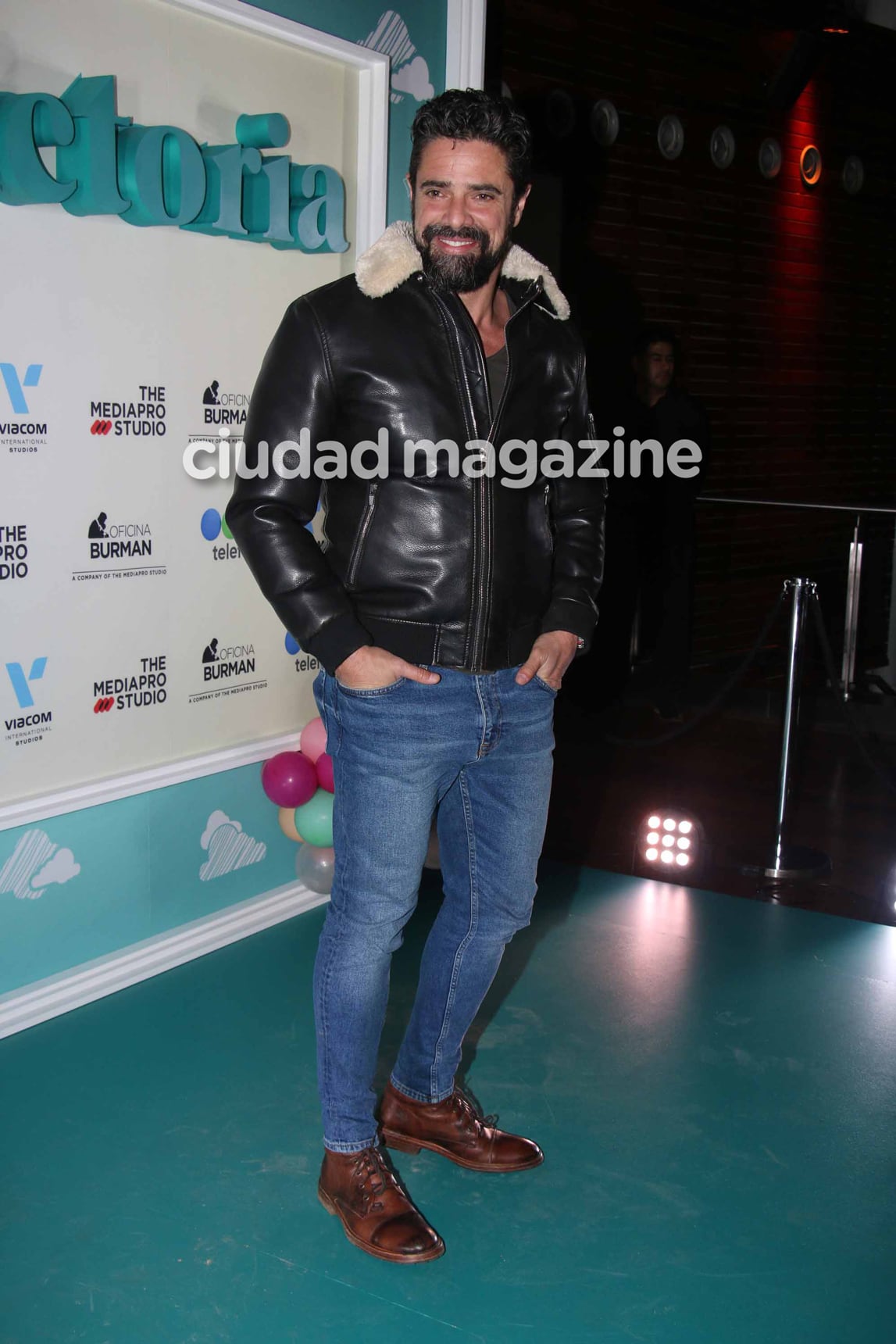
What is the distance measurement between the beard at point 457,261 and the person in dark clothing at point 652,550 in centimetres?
451

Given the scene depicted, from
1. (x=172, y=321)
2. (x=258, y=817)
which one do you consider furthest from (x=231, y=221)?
(x=258, y=817)

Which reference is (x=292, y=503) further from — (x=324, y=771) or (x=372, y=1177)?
(x=324, y=771)

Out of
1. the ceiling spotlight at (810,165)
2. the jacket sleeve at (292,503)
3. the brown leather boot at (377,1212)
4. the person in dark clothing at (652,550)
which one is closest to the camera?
the jacket sleeve at (292,503)

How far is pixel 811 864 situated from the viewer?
13.7ft

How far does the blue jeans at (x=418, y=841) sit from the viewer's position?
204 centimetres

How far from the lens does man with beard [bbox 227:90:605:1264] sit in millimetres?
1995

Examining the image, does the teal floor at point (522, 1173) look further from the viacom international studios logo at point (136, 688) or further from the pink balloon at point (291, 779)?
the viacom international studios logo at point (136, 688)

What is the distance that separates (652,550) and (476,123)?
4.98 m

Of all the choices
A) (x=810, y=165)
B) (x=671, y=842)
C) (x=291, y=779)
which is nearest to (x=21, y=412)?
(x=291, y=779)

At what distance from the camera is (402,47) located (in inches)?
140

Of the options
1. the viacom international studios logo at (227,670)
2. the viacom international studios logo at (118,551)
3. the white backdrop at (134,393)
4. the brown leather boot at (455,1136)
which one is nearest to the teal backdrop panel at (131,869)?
the white backdrop at (134,393)

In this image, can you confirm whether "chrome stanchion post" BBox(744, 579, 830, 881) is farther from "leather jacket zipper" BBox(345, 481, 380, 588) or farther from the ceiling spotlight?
the ceiling spotlight

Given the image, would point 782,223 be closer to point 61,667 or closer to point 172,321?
point 172,321

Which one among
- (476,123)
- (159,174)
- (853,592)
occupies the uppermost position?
(159,174)
